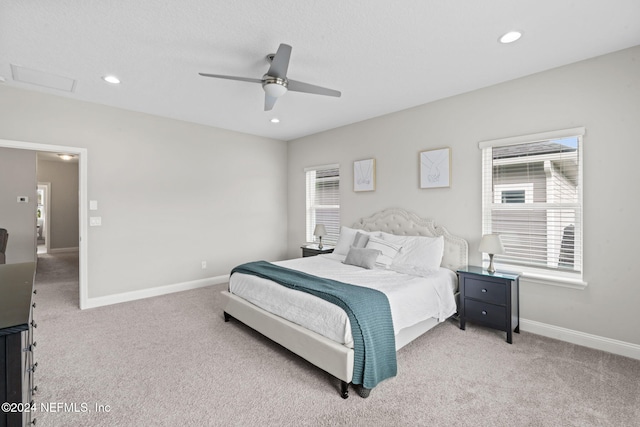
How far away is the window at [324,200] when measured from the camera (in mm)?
5406

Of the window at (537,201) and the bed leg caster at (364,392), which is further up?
the window at (537,201)

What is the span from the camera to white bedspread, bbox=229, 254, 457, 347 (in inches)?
91.5

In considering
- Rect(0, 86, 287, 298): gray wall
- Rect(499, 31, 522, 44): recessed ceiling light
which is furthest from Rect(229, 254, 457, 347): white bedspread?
Rect(499, 31, 522, 44): recessed ceiling light

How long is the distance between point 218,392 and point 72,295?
3.81m

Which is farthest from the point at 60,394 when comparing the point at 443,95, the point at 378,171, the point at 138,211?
the point at 443,95

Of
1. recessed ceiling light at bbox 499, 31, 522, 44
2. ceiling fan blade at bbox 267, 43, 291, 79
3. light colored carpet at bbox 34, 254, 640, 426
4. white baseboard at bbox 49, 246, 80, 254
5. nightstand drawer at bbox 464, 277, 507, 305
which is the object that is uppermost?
recessed ceiling light at bbox 499, 31, 522, 44

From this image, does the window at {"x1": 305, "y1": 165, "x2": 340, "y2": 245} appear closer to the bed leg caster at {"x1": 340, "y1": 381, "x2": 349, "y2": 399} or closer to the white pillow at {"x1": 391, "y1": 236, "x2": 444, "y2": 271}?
the white pillow at {"x1": 391, "y1": 236, "x2": 444, "y2": 271}

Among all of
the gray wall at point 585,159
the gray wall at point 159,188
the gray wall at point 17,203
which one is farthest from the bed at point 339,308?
the gray wall at point 17,203

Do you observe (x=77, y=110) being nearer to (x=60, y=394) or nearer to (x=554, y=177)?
(x=60, y=394)

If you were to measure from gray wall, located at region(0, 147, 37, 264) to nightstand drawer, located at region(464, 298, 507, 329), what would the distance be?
843 cm

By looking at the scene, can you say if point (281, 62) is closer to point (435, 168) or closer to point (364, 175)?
point (435, 168)

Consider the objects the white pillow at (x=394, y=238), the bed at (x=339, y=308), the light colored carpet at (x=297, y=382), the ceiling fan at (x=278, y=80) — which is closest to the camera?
the light colored carpet at (x=297, y=382)

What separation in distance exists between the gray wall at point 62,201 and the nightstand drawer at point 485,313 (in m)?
10.7

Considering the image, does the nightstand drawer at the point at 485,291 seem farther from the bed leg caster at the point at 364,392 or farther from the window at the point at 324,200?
the window at the point at 324,200
